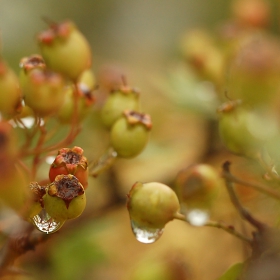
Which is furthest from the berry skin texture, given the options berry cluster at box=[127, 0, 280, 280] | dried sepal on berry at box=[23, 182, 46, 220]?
dried sepal on berry at box=[23, 182, 46, 220]

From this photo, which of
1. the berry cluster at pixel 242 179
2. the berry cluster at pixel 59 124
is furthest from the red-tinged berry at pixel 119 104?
the berry cluster at pixel 242 179

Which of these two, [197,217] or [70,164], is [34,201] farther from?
[197,217]

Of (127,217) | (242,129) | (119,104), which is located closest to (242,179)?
(242,129)

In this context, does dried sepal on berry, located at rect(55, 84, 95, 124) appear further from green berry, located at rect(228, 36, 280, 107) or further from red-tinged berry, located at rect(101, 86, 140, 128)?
green berry, located at rect(228, 36, 280, 107)

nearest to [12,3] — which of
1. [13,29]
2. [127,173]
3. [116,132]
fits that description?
[13,29]

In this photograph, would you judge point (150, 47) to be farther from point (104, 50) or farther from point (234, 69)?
point (234, 69)
